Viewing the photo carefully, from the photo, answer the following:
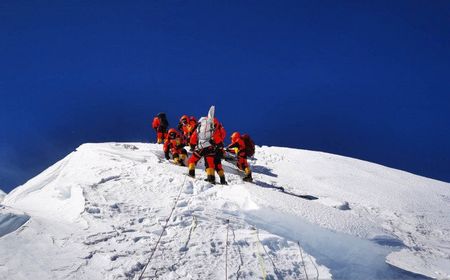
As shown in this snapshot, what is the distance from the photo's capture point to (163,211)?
591 centimetres

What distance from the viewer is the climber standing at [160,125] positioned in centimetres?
1505

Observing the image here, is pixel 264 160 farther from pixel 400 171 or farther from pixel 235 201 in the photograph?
A: pixel 235 201

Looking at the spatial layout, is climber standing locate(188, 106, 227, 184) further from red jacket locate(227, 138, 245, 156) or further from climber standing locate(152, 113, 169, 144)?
climber standing locate(152, 113, 169, 144)

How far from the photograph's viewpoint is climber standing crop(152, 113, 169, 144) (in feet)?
49.4

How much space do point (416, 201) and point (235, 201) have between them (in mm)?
6539

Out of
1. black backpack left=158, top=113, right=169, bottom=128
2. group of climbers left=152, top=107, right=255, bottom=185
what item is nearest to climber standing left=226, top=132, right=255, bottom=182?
group of climbers left=152, top=107, right=255, bottom=185

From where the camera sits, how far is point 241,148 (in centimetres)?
1069

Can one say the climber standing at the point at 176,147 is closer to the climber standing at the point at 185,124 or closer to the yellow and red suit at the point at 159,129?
the climber standing at the point at 185,124

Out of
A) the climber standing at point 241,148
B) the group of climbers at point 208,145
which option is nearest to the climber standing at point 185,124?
the group of climbers at point 208,145

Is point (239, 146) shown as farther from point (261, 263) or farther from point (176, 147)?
point (261, 263)

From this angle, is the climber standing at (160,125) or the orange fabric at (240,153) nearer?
the orange fabric at (240,153)

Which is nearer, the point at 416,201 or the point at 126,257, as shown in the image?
the point at 126,257

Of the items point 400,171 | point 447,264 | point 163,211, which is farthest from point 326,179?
point 163,211

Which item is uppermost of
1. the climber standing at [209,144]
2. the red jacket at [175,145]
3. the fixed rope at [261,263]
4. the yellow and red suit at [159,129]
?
the yellow and red suit at [159,129]
